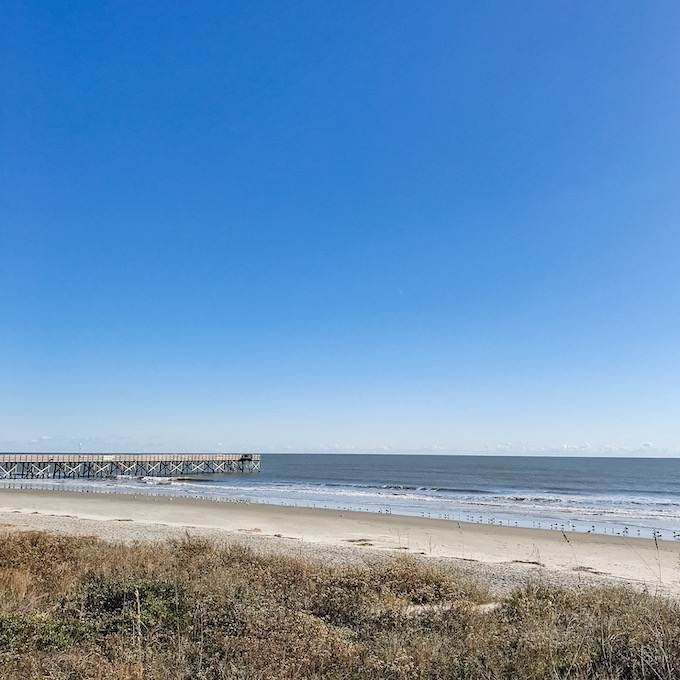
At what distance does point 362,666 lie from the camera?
5.10m

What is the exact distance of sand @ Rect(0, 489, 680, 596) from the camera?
14422 millimetres

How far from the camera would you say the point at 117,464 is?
2862 inches

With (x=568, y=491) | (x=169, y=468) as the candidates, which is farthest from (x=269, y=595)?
(x=169, y=468)

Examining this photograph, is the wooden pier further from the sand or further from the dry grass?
the dry grass

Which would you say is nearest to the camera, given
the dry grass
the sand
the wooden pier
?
the dry grass

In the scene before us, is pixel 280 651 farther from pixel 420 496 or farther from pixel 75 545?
pixel 420 496

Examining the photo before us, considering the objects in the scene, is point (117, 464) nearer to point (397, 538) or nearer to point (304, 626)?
point (397, 538)

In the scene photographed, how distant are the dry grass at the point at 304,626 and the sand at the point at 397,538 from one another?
14.4 ft

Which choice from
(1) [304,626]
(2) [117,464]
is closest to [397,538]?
(1) [304,626]

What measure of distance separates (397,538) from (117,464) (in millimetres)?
60814

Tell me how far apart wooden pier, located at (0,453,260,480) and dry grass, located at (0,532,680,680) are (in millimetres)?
63972

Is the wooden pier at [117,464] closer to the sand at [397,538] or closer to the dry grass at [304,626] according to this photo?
the sand at [397,538]

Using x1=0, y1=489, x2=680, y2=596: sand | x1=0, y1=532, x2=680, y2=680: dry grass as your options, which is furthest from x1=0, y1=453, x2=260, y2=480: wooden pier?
x1=0, y1=532, x2=680, y2=680: dry grass

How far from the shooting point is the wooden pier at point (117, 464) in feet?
215
